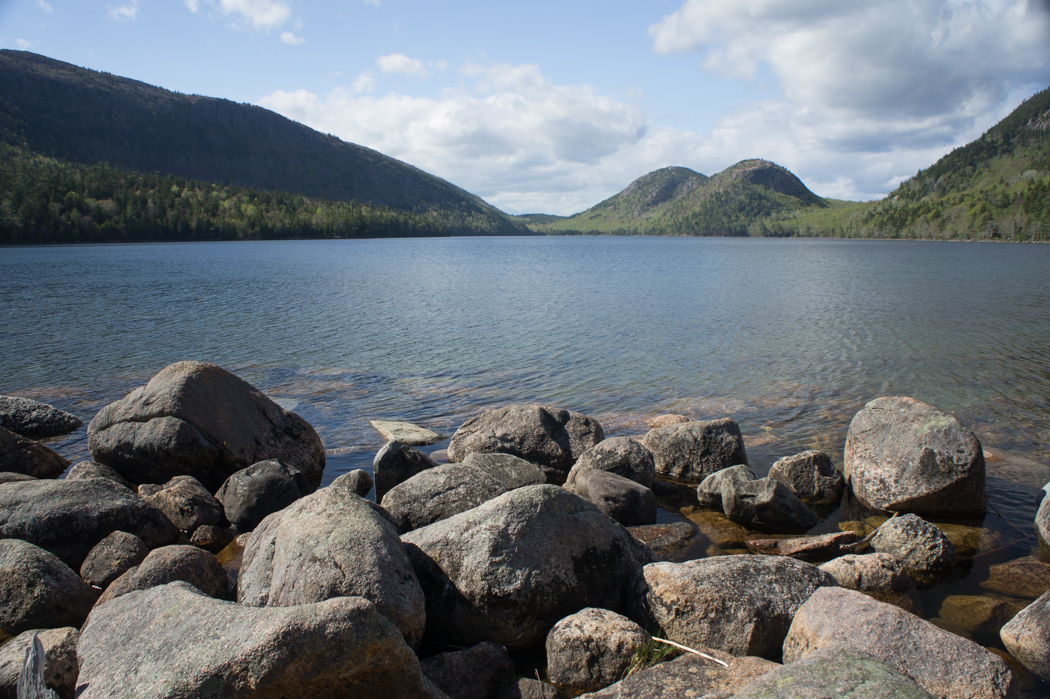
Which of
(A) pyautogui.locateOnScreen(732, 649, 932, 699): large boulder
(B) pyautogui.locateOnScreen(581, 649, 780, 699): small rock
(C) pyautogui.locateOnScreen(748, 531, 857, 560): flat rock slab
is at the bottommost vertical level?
(C) pyautogui.locateOnScreen(748, 531, 857, 560): flat rock slab

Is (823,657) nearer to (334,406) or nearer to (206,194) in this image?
(334,406)

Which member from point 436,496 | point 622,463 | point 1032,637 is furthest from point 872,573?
point 436,496

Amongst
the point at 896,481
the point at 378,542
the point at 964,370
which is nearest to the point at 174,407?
the point at 378,542

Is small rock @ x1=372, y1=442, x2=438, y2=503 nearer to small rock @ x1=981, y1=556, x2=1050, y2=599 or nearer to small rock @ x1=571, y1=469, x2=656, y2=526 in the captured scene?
small rock @ x1=571, y1=469, x2=656, y2=526

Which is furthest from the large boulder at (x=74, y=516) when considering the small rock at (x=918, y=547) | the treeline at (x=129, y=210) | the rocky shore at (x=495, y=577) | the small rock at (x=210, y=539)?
the treeline at (x=129, y=210)

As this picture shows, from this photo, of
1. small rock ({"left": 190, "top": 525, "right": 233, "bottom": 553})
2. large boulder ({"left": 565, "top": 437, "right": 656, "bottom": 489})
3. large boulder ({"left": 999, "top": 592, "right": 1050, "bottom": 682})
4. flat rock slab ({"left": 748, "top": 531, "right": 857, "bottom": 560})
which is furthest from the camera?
large boulder ({"left": 565, "top": 437, "right": 656, "bottom": 489})

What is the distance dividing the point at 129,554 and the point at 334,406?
33.0ft

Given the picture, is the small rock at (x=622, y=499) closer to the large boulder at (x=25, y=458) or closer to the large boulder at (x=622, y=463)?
the large boulder at (x=622, y=463)

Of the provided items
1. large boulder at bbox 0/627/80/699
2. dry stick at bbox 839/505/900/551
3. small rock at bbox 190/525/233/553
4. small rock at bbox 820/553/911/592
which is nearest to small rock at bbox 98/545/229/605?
large boulder at bbox 0/627/80/699

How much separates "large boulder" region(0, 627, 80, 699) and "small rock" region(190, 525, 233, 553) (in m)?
3.99

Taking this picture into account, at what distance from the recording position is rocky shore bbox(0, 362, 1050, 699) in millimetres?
4926

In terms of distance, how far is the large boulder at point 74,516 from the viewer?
881cm

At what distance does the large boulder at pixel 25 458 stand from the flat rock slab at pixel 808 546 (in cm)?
1426

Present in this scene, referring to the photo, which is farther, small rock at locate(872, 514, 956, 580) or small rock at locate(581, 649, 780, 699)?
small rock at locate(872, 514, 956, 580)
